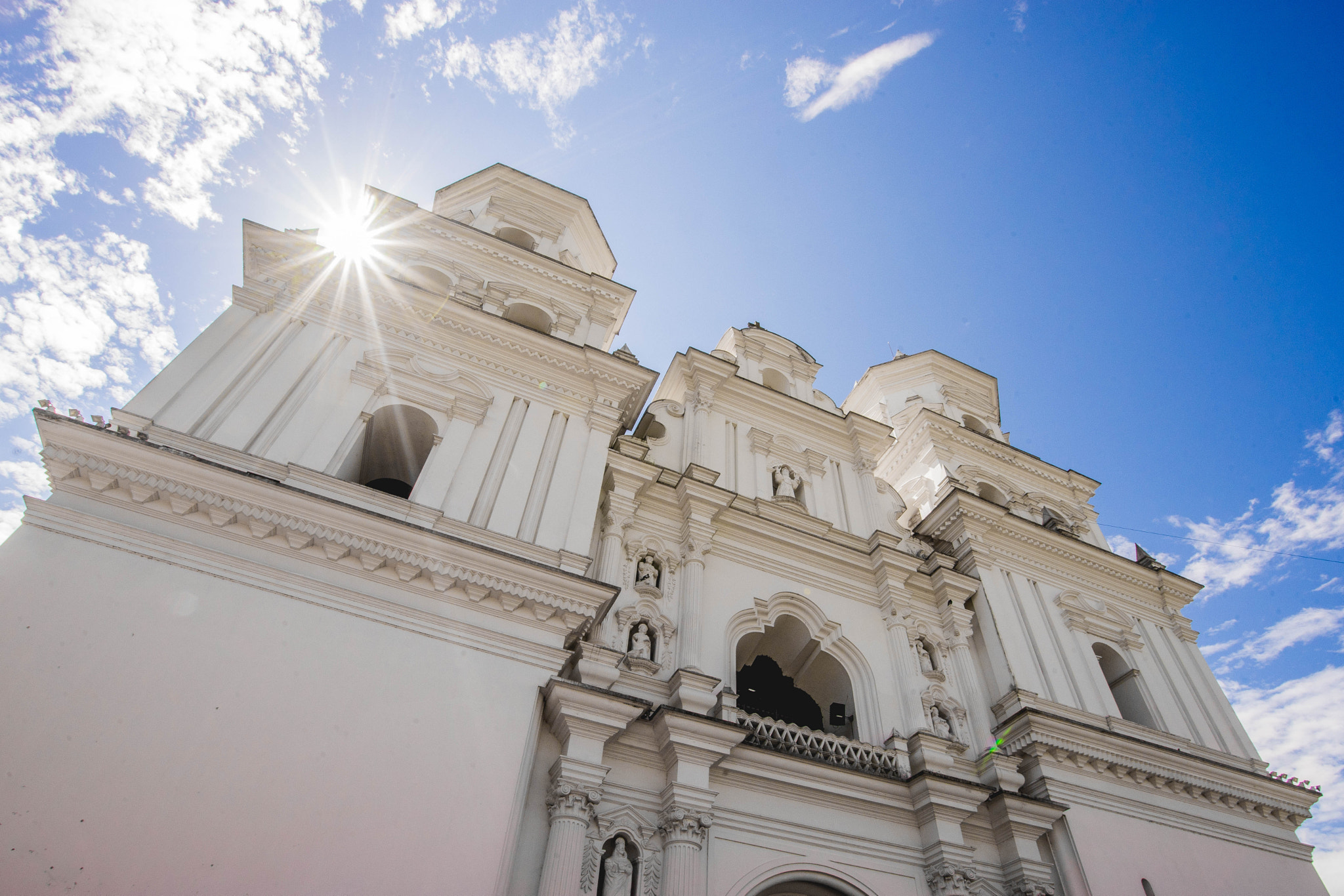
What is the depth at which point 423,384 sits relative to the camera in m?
13.5

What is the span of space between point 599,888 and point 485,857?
1919mm

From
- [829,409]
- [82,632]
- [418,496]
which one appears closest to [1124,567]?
[829,409]

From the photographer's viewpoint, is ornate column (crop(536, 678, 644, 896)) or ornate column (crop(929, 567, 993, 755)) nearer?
ornate column (crop(536, 678, 644, 896))

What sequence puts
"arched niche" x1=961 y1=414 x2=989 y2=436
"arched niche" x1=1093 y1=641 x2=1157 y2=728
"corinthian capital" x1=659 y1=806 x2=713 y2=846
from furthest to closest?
"arched niche" x1=961 y1=414 x2=989 y2=436, "arched niche" x1=1093 y1=641 x2=1157 y2=728, "corinthian capital" x1=659 y1=806 x2=713 y2=846

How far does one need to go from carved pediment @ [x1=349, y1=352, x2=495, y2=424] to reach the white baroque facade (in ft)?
0.18

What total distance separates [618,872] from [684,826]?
39.8 inches

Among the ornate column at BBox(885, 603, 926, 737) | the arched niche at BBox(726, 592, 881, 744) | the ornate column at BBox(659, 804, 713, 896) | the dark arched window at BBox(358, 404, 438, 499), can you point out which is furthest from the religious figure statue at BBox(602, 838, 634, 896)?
the dark arched window at BBox(358, 404, 438, 499)

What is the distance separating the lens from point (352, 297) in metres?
14.3

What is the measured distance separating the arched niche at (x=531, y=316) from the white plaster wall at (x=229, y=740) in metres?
9.30

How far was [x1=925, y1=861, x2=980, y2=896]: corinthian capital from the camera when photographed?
1092 centimetres

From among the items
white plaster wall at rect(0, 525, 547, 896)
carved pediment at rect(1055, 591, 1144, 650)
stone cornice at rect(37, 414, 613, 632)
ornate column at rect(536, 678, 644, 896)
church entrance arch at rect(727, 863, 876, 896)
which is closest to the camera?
white plaster wall at rect(0, 525, 547, 896)

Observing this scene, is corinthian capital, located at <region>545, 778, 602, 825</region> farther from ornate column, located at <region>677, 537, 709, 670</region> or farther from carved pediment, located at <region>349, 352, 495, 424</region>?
carved pediment, located at <region>349, 352, 495, 424</region>

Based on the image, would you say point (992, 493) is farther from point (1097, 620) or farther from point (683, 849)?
point (683, 849)

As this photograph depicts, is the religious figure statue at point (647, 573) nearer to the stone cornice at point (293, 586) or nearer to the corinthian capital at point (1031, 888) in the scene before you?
the stone cornice at point (293, 586)
